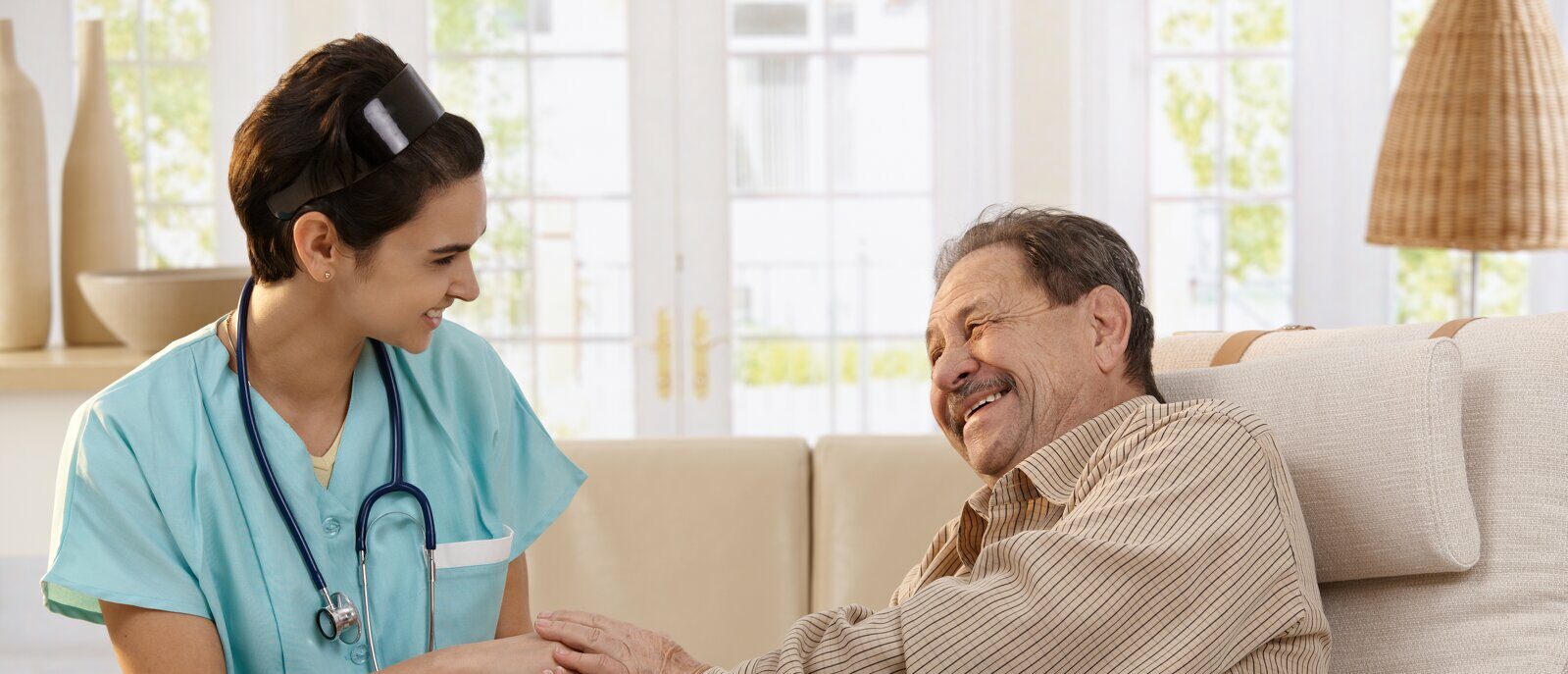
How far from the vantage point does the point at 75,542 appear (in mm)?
1220

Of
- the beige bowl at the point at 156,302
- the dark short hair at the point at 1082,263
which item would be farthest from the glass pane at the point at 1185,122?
the beige bowl at the point at 156,302

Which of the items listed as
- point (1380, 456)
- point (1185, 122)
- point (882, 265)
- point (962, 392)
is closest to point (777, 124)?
point (882, 265)

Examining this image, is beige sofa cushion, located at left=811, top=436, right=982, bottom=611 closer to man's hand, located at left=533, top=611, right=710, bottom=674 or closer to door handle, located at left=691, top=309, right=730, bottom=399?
man's hand, located at left=533, top=611, right=710, bottom=674

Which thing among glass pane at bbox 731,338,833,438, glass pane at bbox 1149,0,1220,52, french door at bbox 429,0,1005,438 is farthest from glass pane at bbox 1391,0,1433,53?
glass pane at bbox 731,338,833,438

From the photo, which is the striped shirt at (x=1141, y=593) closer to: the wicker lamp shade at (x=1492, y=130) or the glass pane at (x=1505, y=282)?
the wicker lamp shade at (x=1492, y=130)

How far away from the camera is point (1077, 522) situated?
1297 millimetres

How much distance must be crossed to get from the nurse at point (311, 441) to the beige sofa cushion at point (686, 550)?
668mm

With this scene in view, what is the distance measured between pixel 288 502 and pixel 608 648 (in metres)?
0.39

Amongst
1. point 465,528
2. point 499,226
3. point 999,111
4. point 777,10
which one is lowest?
point 465,528

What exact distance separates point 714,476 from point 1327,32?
228cm

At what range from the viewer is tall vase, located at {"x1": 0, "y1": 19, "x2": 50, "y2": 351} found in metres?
2.50

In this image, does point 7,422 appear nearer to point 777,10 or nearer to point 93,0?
point 93,0

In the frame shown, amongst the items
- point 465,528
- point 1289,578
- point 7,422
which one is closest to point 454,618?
point 465,528

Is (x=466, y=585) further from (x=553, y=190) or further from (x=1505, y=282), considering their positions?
(x=1505, y=282)
